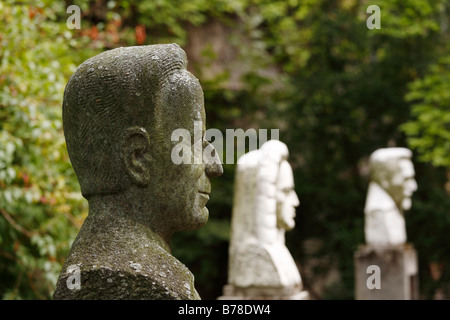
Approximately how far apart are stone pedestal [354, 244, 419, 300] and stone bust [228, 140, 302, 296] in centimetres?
250

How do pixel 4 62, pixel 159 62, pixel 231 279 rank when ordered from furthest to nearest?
1. pixel 231 279
2. pixel 4 62
3. pixel 159 62

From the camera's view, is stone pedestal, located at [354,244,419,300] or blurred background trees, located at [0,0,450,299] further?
blurred background trees, located at [0,0,450,299]

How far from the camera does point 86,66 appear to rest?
10.3ft

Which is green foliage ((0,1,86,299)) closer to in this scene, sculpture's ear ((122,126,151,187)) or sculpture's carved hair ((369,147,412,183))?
sculpture's ear ((122,126,151,187))

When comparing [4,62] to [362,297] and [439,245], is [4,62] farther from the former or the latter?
[439,245]

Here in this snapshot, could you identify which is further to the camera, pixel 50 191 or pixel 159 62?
pixel 50 191

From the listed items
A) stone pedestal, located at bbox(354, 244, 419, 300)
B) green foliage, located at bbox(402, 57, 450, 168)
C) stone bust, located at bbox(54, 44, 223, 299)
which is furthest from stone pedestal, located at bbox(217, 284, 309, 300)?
green foliage, located at bbox(402, 57, 450, 168)

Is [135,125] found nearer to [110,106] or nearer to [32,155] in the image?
[110,106]

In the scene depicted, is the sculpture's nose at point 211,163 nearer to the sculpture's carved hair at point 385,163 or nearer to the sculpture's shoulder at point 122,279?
the sculpture's shoulder at point 122,279

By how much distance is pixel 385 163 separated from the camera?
365 inches

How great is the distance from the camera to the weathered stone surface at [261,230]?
252 inches

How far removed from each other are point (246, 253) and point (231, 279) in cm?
37

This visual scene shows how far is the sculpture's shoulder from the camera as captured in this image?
2967 mm
